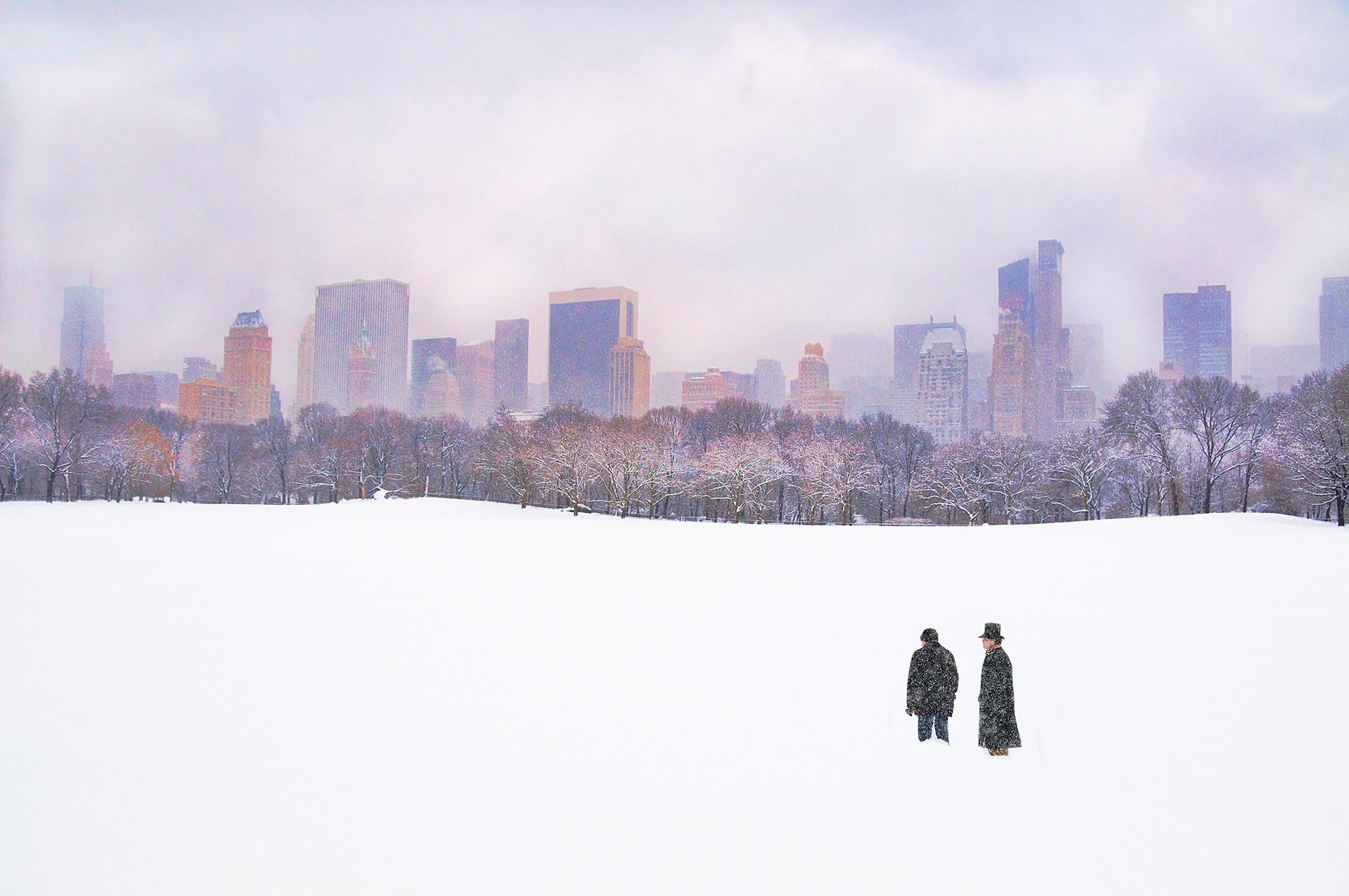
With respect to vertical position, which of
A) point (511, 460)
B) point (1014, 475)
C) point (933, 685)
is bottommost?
point (933, 685)

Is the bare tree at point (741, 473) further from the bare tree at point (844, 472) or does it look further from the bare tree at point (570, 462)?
the bare tree at point (570, 462)

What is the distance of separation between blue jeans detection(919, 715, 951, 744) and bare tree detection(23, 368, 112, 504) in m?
73.5

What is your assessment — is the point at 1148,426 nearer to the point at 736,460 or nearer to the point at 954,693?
the point at 736,460

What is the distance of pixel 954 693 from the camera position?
880 centimetres

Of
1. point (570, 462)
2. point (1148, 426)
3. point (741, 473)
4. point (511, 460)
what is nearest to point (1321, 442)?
point (1148, 426)

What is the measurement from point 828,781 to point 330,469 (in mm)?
74424

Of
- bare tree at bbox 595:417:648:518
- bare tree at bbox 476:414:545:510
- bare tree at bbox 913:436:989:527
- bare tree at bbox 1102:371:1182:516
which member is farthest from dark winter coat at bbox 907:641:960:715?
bare tree at bbox 913:436:989:527

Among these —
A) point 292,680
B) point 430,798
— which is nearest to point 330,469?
point 292,680

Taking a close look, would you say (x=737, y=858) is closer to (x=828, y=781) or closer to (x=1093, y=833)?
(x=828, y=781)

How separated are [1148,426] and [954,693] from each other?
55.5 metres

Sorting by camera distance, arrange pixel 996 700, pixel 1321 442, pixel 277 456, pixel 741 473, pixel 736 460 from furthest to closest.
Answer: pixel 277 456 < pixel 736 460 < pixel 741 473 < pixel 1321 442 < pixel 996 700

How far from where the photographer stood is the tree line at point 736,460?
5388 cm

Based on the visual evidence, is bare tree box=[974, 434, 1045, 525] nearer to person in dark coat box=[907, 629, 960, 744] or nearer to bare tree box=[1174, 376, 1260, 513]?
bare tree box=[1174, 376, 1260, 513]

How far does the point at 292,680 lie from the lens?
455 inches
